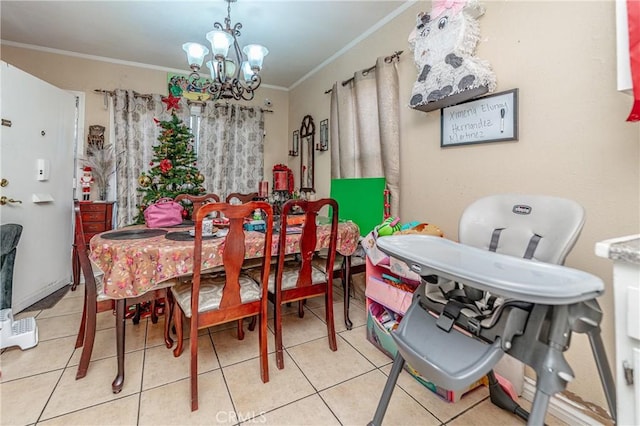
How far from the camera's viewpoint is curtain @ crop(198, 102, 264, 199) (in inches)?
150

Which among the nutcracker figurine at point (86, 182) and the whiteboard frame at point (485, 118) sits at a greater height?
the whiteboard frame at point (485, 118)

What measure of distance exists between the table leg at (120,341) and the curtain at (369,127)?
1988 mm

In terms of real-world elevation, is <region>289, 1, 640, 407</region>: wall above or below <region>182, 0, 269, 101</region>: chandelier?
below

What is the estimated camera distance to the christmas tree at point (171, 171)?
311 cm

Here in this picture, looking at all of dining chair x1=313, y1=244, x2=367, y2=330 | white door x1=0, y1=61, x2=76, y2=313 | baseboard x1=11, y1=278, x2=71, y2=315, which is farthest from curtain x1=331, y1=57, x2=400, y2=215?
baseboard x1=11, y1=278, x2=71, y2=315

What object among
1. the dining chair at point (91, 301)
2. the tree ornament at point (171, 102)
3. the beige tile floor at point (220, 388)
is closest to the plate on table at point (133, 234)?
the dining chair at point (91, 301)

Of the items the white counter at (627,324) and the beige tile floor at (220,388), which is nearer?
the white counter at (627,324)

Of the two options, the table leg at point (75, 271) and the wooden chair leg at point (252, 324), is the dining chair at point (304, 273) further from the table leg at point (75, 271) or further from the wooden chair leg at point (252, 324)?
the table leg at point (75, 271)

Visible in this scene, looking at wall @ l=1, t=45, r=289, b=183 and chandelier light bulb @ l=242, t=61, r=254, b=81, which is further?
wall @ l=1, t=45, r=289, b=183

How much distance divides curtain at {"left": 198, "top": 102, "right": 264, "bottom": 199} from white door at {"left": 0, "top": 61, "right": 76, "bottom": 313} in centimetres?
140

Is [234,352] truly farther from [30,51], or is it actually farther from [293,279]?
[30,51]

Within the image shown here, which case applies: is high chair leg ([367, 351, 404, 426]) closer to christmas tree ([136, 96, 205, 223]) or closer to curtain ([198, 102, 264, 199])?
christmas tree ([136, 96, 205, 223])

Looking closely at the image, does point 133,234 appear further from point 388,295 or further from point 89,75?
point 89,75

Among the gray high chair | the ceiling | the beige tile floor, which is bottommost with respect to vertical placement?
the beige tile floor
